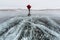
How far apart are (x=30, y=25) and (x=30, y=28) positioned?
0.09 feet

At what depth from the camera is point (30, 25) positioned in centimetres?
84

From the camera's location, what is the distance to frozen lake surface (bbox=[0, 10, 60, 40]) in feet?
2.64

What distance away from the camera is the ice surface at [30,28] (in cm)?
80

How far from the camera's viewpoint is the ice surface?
803 millimetres

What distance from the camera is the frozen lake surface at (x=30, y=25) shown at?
81cm

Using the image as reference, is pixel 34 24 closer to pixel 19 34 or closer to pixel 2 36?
pixel 19 34

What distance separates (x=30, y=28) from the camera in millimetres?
831

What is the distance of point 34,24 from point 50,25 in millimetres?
140
